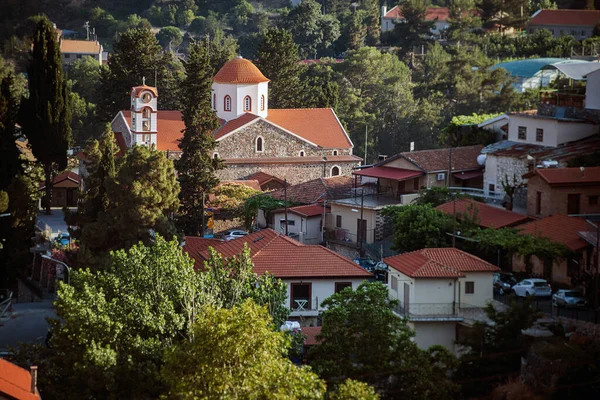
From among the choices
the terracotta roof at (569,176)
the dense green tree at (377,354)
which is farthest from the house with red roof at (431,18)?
the dense green tree at (377,354)

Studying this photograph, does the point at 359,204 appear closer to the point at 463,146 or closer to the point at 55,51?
the point at 463,146

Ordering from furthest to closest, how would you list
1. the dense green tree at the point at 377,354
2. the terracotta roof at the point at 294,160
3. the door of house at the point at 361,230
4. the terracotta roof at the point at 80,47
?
the terracotta roof at the point at 80,47, the terracotta roof at the point at 294,160, the door of house at the point at 361,230, the dense green tree at the point at 377,354

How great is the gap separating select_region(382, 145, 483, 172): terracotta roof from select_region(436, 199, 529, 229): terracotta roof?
252 inches

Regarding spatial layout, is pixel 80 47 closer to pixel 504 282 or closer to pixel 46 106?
pixel 46 106

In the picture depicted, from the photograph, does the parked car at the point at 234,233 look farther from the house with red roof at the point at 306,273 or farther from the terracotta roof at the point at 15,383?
the terracotta roof at the point at 15,383

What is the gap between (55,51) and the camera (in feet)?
179

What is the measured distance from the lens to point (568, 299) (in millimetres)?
34625

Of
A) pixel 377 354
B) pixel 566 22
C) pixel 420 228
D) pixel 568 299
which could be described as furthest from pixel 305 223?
pixel 566 22

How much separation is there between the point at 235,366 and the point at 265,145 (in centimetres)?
3716

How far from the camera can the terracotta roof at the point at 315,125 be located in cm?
→ 6338

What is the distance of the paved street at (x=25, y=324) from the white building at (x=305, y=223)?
9501 millimetres

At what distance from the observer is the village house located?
47.5 m

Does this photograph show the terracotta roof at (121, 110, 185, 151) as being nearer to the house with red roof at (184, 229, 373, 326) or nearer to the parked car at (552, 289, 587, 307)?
the house with red roof at (184, 229, 373, 326)

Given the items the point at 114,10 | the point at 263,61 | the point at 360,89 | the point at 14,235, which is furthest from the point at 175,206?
the point at 114,10
